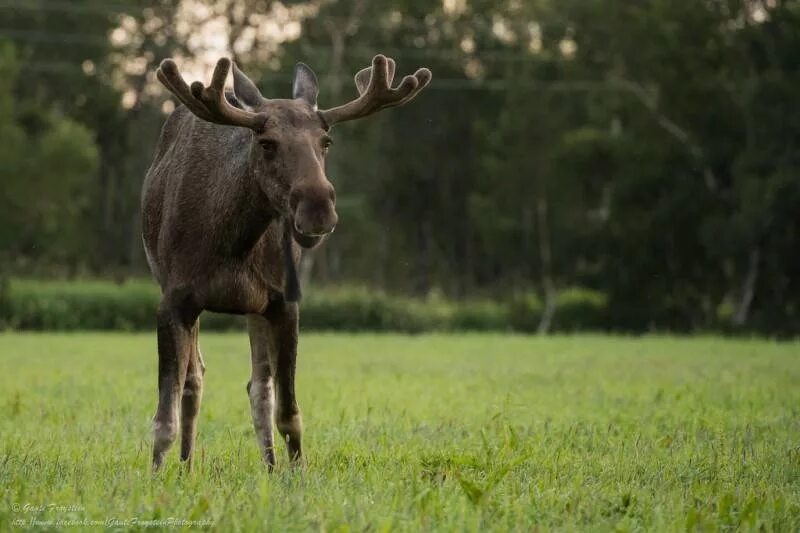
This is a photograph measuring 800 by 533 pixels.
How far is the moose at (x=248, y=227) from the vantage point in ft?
25.8

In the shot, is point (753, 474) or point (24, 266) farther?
point (24, 266)

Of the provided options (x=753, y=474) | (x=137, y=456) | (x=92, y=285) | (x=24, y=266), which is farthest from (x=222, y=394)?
(x=24, y=266)

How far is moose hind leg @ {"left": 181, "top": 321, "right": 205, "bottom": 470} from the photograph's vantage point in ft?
29.5

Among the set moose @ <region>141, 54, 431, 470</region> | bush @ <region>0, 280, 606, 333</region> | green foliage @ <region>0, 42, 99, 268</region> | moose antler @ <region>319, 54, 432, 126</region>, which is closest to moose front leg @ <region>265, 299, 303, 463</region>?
moose @ <region>141, 54, 431, 470</region>

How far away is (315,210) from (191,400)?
2545 mm

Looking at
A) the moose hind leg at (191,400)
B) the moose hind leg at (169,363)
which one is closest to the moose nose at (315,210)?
the moose hind leg at (169,363)

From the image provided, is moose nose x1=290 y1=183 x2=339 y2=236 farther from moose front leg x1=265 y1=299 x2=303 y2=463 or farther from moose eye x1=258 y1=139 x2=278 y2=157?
moose front leg x1=265 y1=299 x2=303 y2=463

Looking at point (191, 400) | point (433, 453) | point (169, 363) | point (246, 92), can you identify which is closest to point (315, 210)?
point (246, 92)

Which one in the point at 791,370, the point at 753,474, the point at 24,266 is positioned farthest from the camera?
the point at 24,266

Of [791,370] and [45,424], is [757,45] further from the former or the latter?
[45,424]

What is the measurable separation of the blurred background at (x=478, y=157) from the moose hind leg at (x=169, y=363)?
31.4 m

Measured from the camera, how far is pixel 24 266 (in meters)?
53.8

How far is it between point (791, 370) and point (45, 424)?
12.9 metres

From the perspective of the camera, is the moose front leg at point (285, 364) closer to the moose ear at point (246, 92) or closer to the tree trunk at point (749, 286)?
the moose ear at point (246, 92)
